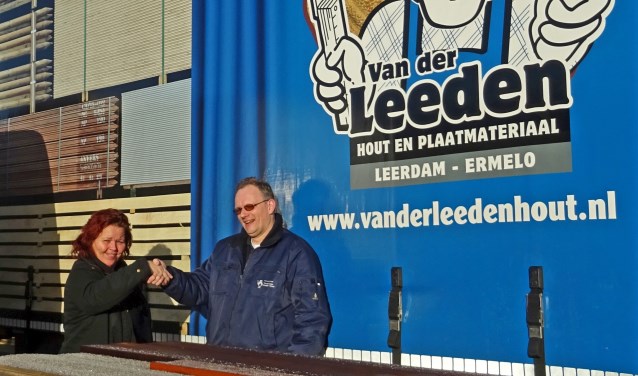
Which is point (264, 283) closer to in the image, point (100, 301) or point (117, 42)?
point (100, 301)

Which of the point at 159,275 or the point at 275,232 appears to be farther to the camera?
the point at 159,275

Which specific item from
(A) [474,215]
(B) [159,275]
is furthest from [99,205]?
(A) [474,215]

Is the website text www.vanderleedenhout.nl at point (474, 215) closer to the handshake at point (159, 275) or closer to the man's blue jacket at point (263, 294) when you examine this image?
the man's blue jacket at point (263, 294)

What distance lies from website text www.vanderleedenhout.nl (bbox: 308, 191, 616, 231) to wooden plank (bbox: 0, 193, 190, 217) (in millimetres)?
893

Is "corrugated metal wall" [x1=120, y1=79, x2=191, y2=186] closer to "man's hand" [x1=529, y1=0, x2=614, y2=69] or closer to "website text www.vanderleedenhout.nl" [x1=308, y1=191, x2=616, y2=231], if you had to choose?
"website text www.vanderleedenhout.nl" [x1=308, y1=191, x2=616, y2=231]

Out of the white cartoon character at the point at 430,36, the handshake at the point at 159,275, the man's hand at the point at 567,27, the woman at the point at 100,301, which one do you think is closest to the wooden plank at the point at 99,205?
the woman at the point at 100,301

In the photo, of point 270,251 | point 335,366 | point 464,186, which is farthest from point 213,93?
point 335,366

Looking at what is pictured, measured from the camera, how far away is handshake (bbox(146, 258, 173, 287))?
12.1 feet

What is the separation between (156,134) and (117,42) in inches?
23.7

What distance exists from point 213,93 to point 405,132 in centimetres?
112

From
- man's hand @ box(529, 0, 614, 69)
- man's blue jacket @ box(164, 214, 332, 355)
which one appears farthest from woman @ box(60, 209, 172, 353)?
man's hand @ box(529, 0, 614, 69)

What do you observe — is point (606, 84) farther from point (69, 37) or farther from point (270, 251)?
point (69, 37)

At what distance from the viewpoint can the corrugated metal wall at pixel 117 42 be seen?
4.00 m

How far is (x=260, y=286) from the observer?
3.54 metres
